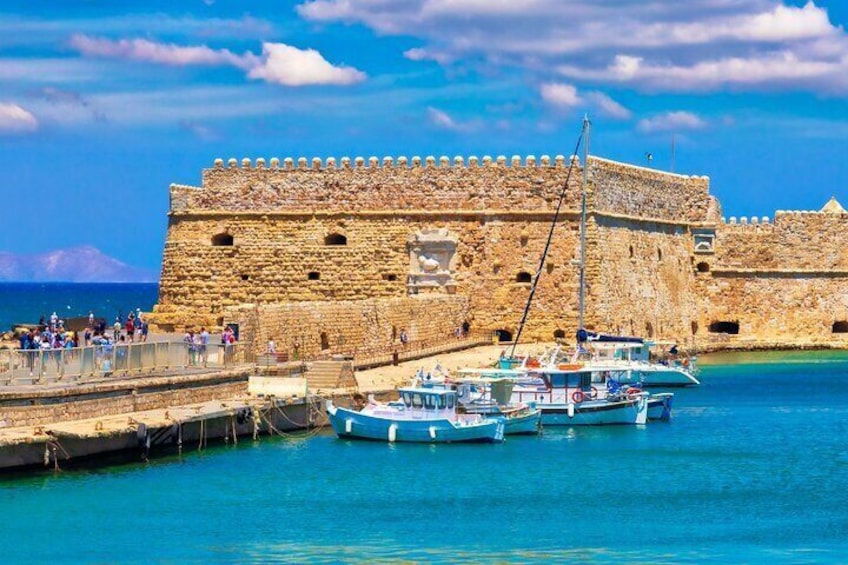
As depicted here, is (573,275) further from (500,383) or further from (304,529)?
(304,529)

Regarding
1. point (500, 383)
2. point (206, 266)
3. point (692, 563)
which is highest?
point (206, 266)

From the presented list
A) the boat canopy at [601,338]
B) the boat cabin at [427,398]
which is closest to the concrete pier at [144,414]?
the boat cabin at [427,398]

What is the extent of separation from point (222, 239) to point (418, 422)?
14.6 meters

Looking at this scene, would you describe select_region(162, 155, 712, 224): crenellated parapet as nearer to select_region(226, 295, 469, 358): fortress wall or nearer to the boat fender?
select_region(226, 295, 469, 358): fortress wall

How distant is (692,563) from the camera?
21.8 meters

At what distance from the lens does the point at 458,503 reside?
2594 cm

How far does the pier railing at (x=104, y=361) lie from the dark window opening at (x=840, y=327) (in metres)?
24.0

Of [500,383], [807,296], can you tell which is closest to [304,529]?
[500,383]

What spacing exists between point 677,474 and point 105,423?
8.61 m

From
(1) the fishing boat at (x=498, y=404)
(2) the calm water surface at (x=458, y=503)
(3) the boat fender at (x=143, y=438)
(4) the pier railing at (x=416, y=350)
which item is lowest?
(2) the calm water surface at (x=458, y=503)

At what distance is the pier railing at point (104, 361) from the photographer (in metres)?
27.6

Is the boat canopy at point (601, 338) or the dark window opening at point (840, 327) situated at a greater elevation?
the dark window opening at point (840, 327)

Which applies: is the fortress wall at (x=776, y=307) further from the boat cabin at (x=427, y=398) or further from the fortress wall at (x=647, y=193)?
the boat cabin at (x=427, y=398)

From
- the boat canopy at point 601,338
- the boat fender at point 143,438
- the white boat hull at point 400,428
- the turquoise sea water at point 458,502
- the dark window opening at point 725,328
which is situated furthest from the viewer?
the dark window opening at point 725,328
